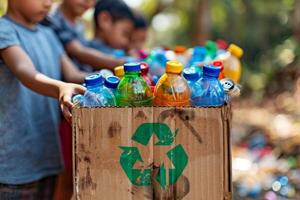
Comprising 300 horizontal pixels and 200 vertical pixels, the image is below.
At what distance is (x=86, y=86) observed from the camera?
221cm

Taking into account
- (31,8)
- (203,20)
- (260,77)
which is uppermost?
(203,20)

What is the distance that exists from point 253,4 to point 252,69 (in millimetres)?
1205

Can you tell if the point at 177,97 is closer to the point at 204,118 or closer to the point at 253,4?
the point at 204,118

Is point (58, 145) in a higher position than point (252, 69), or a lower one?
lower

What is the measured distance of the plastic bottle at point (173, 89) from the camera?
215cm

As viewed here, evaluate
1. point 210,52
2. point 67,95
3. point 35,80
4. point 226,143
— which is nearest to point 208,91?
point 226,143

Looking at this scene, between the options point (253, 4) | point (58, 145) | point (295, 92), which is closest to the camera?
point (58, 145)

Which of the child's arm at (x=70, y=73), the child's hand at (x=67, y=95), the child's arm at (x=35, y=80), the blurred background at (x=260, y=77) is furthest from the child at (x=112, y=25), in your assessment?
the child's hand at (x=67, y=95)

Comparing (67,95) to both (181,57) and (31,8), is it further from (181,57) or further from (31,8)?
Answer: (181,57)

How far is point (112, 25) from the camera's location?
4277 millimetres

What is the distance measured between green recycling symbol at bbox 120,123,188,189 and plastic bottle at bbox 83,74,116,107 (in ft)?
0.65

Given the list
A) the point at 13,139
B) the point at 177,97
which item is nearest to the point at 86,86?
the point at 177,97

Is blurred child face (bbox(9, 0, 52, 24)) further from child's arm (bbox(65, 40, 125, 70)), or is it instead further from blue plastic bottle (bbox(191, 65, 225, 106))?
blue plastic bottle (bbox(191, 65, 225, 106))

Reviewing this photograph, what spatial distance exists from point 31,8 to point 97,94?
39.0 inches
